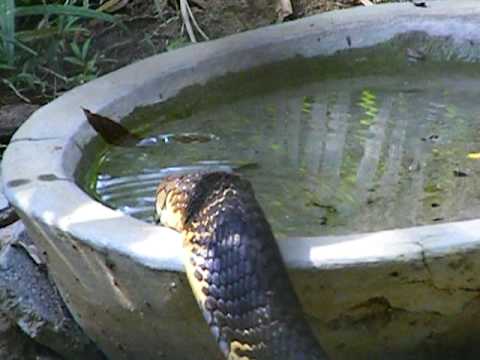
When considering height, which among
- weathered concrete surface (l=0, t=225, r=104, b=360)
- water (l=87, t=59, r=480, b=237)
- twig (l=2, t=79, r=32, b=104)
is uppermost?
water (l=87, t=59, r=480, b=237)

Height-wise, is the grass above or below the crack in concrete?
below

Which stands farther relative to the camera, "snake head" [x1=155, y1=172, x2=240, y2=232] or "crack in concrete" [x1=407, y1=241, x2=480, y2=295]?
"snake head" [x1=155, y1=172, x2=240, y2=232]

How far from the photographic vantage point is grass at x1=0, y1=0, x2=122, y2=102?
4.89 m

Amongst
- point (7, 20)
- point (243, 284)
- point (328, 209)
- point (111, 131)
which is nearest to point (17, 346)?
point (111, 131)

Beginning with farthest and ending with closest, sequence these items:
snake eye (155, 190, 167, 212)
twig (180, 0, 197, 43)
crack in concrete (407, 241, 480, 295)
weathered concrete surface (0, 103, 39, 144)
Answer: twig (180, 0, 197, 43) → weathered concrete surface (0, 103, 39, 144) → snake eye (155, 190, 167, 212) → crack in concrete (407, 241, 480, 295)

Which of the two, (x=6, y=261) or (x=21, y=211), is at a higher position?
(x=21, y=211)

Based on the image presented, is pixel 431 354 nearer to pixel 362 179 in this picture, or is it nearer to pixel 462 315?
pixel 462 315

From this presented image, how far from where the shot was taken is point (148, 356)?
10.4 feet

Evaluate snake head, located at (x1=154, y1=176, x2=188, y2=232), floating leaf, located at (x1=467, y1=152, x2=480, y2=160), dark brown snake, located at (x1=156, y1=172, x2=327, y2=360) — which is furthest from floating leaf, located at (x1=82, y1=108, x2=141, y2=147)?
floating leaf, located at (x1=467, y1=152, x2=480, y2=160)

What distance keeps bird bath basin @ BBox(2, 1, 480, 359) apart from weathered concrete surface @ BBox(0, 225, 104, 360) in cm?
27

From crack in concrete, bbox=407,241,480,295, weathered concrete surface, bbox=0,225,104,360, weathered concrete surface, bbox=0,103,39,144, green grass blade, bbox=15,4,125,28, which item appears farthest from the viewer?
green grass blade, bbox=15,4,125,28

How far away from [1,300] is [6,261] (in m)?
0.12

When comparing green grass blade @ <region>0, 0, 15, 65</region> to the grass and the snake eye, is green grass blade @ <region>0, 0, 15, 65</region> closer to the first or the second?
the grass

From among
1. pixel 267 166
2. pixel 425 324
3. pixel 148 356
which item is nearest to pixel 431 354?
pixel 425 324
